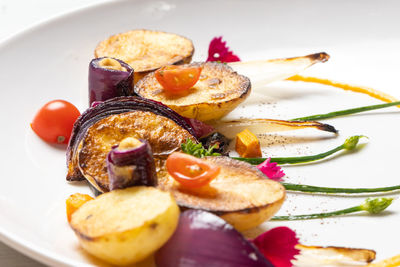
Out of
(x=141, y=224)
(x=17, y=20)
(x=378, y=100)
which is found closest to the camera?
(x=141, y=224)

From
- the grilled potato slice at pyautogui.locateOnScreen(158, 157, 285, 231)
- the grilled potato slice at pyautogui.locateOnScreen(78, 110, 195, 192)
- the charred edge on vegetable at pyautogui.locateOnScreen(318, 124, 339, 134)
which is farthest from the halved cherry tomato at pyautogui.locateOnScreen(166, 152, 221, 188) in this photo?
the charred edge on vegetable at pyautogui.locateOnScreen(318, 124, 339, 134)

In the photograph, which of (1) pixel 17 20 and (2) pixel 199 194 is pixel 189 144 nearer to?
(2) pixel 199 194

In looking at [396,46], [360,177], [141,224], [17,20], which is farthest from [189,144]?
[17,20]

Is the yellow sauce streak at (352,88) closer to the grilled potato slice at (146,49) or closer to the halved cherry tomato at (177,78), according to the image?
the grilled potato slice at (146,49)

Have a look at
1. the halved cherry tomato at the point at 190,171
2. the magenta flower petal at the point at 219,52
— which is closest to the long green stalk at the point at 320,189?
the halved cherry tomato at the point at 190,171

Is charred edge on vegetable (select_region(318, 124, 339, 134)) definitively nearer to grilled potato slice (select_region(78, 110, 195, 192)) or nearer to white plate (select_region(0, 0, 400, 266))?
white plate (select_region(0, 0, 400, 266))
